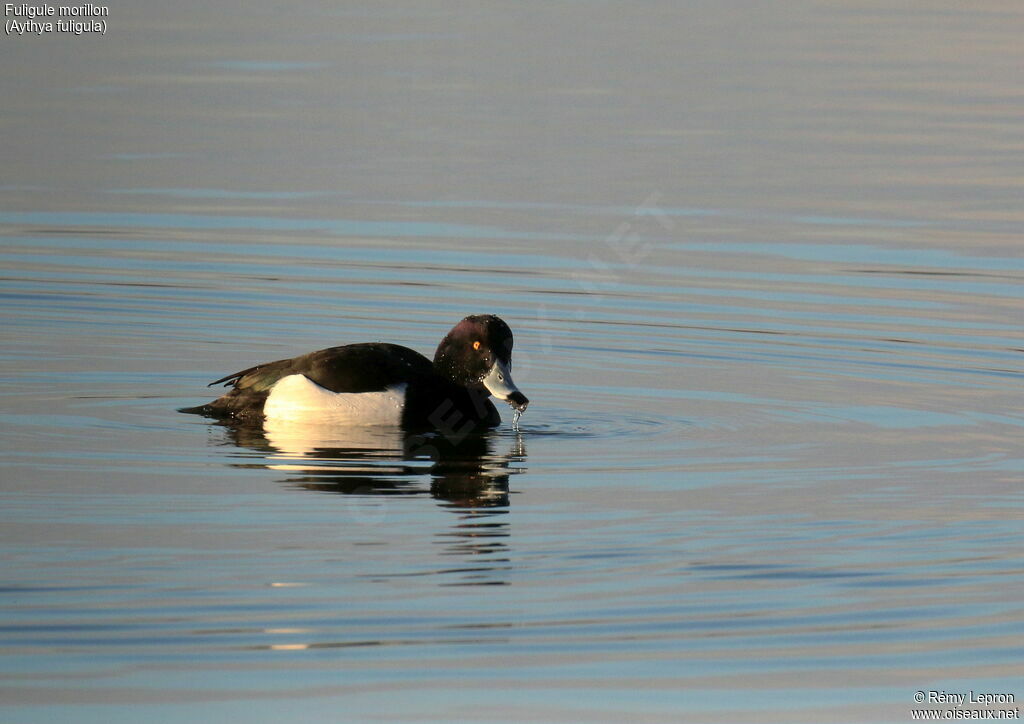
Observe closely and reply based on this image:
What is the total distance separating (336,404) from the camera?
1238 cm

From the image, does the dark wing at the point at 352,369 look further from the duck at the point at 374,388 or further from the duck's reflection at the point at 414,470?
the duck's reflection at the point at 414,470

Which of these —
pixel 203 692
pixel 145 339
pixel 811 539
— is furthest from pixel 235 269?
pixel 203 692

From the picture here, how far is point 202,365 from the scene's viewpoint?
46.3 feet

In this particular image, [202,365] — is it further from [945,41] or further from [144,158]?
[945,41]

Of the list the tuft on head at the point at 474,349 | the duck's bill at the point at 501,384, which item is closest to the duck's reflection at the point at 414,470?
the duck's bill at the point at 501,384

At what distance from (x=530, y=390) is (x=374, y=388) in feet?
5.37

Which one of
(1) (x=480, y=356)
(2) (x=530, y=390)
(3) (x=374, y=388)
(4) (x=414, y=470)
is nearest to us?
(4) (x=414, y=470)

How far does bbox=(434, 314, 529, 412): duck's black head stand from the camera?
12.6m

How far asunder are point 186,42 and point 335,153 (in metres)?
10.9

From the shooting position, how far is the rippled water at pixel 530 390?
25.9ft

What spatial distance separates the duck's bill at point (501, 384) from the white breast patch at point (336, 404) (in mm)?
571

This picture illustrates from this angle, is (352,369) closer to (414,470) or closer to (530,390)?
(414,470)

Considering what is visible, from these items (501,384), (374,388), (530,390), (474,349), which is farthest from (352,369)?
(530,390)

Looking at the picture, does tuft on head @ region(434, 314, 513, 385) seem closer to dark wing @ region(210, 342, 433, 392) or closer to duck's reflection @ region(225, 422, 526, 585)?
dark wing @ region(210, 342, 433, 392)
